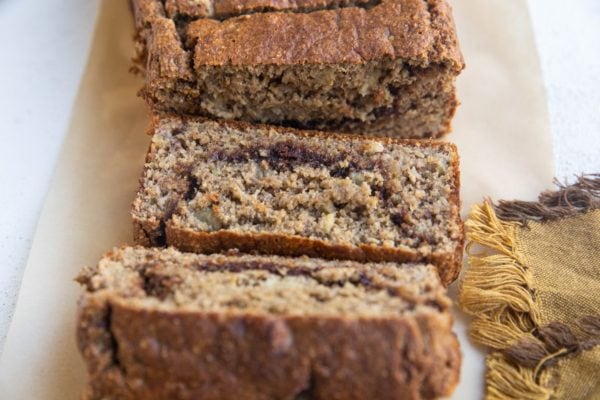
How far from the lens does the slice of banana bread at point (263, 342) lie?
7.72ft

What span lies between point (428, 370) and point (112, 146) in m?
2.20

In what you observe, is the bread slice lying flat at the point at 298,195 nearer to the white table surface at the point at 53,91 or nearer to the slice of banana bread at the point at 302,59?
the slice of banana bread at the point at 302,59

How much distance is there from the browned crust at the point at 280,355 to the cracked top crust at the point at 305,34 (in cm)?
133

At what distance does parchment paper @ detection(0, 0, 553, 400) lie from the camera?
9.88 feet

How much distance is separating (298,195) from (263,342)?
2.93 feet

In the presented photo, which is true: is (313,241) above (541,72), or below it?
below

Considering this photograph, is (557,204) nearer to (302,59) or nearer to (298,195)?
(298,195)

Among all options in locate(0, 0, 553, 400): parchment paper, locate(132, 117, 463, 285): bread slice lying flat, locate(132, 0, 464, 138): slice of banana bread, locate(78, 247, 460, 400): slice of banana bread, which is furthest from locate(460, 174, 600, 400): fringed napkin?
locate(132, 0, 464, 138): slice of banana bread

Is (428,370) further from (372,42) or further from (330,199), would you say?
(372,42)

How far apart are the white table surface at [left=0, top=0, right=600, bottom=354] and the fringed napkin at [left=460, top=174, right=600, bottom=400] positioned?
1.20ft

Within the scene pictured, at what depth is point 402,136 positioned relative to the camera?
3.67m

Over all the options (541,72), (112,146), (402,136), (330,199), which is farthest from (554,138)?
(112,146)

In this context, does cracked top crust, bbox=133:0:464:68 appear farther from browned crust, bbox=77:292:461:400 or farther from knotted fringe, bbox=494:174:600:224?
browned crust, bbox=77:292:461:400

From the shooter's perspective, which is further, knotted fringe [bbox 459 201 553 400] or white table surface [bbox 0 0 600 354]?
white table surface [bbox 0 0 600 354]
